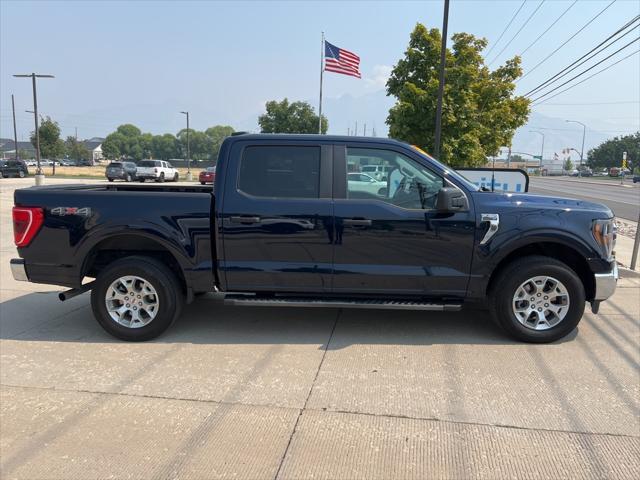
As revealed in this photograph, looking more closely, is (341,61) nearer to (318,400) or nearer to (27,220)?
(27,220)

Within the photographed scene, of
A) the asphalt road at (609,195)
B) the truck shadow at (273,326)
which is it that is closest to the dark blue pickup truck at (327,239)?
the truck shadow at (273,326)

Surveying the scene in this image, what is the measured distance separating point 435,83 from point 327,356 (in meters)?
13.1

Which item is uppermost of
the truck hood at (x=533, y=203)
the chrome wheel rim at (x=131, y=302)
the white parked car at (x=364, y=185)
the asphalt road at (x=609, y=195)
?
the white parked car at (x=364, y=185)

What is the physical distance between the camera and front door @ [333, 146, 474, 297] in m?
4.40

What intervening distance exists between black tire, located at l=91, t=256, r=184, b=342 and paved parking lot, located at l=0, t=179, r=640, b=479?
134 millimetres

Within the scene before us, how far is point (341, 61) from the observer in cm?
2173

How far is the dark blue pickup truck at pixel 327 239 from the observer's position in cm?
441

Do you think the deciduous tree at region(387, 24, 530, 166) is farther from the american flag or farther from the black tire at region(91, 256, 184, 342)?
the black tire at region(91, 256, 184, 342)

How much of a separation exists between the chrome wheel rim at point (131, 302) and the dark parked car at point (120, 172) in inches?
1364

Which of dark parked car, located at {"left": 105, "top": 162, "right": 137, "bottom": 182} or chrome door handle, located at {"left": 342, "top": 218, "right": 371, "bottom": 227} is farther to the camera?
dark parked car, located at {"left": 105, "top": 162, "right": 137, "bottom": 182}

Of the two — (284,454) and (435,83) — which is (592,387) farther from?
(435,83)

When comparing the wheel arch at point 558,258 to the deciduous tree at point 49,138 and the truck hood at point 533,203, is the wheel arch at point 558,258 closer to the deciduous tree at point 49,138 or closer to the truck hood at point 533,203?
the truck hood at point 533,203

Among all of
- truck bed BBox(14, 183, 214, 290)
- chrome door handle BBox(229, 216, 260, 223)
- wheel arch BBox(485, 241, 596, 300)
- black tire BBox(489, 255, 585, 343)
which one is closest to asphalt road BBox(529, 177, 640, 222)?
wheel arch BBox(485, 241, 596, 300)

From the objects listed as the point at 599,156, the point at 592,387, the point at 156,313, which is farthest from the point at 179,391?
the point at 599,156
